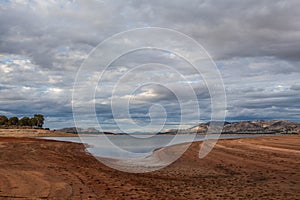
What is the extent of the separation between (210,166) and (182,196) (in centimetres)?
1309

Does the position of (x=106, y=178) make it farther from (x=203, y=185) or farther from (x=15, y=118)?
(x=15, y=118)

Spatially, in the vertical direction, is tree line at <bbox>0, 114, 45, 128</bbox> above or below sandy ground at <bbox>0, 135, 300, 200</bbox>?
above

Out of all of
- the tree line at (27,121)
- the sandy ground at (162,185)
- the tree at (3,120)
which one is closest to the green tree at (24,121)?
the tree line at (27,121)

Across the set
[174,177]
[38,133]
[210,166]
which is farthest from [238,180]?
[38,133]

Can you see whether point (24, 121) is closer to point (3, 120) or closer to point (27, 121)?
point (27, 121)

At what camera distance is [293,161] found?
27406 mm

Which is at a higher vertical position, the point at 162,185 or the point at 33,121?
the point at 33,121

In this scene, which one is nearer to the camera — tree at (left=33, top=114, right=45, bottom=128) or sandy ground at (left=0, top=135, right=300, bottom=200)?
sandy ground at (left=0, top=135, right=300, bottom=200)

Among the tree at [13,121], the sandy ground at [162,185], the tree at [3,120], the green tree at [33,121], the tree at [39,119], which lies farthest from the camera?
the tree at [39,119]

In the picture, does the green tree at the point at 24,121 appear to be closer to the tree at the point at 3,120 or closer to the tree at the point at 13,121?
the tree at the point at 13,121

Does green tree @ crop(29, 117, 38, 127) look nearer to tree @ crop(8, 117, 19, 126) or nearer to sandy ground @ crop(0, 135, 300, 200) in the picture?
tree @ crop(8, 117, 19, 126)

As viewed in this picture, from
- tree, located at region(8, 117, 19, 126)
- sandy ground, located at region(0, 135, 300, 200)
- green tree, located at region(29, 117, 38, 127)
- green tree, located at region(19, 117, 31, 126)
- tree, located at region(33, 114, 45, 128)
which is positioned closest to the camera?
sandy ground, located at region(0, 135, 300, 200)

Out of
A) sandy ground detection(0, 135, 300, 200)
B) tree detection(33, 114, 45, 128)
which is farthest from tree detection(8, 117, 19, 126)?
sandy ground detection(0, 135, 300, 200)

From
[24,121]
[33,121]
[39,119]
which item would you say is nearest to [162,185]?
[33,121]
